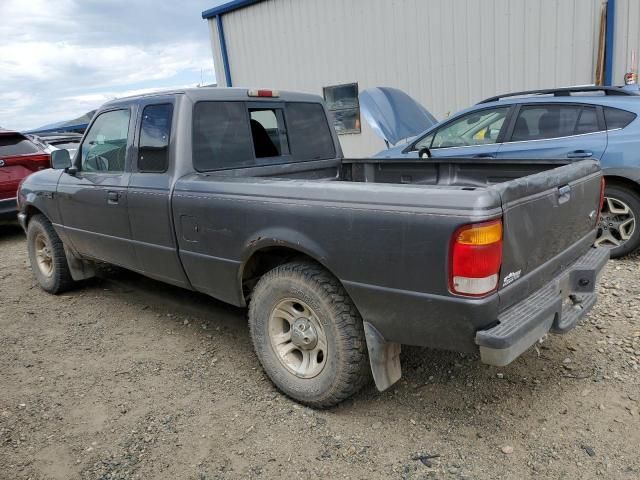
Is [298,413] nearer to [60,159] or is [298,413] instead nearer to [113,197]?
[113,197]

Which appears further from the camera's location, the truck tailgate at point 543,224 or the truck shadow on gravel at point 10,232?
the truck shadow on gravel at point 10,232

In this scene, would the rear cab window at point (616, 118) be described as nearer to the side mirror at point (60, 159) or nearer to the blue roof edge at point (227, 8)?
the side mirror at point (60, 159)

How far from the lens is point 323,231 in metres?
2.53

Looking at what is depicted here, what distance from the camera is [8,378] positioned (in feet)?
11.6

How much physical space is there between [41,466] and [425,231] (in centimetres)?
225

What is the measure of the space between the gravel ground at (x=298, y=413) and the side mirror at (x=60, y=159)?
4.83 feet

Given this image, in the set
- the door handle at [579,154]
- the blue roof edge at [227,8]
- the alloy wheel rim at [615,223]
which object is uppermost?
the blue roof edge at [227,8]

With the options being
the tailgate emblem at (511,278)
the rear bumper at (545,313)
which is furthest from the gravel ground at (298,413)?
the tailgate emblem at (511,278)

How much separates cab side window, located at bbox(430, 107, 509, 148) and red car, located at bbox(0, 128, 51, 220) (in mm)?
6258

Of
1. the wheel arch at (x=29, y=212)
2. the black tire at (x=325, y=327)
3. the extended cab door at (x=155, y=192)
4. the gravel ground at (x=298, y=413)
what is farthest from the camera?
the wheel arch at (x=29, y=212)

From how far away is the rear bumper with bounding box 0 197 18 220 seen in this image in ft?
25.7

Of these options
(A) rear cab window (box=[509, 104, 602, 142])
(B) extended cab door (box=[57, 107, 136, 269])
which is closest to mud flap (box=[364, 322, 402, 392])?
(B) extended cab door (box=[57, 107, 136, 269])

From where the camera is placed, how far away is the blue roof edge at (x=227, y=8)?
1123 cm

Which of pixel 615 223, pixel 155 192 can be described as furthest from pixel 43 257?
pixel 615 223
